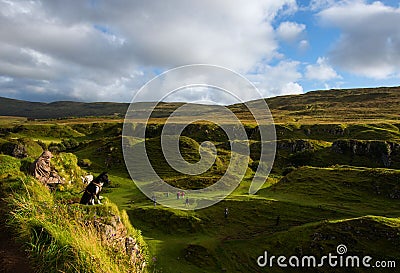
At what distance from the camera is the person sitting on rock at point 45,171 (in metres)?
20.5

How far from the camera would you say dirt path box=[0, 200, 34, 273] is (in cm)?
643

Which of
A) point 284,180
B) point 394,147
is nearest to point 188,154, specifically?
point 284,180

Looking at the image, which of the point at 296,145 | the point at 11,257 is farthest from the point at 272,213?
the point at 296,145

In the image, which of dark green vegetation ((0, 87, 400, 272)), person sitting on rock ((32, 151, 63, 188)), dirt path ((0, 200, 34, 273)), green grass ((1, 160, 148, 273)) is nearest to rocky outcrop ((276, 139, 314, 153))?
dark green vegetation ((0, 87, 400, 272))

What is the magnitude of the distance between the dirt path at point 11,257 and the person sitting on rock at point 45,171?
41.9 ft

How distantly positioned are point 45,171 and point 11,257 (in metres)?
15.9

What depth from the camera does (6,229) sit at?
340 inches

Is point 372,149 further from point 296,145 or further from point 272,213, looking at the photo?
point 272,213

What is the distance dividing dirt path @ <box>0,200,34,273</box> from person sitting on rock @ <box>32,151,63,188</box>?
12765mm

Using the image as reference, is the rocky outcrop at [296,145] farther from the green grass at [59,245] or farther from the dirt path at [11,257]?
the dirt path at [11,257]

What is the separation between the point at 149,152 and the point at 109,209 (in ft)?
207

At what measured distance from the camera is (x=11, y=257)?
22.7ft

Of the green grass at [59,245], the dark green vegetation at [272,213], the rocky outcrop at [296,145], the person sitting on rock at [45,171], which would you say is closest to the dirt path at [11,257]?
the green grass at [59,245]

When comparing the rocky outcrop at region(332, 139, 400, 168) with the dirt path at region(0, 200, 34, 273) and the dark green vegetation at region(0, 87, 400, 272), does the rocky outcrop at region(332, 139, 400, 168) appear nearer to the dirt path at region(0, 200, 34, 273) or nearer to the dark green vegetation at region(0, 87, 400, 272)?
the dark green vegetation at region(0, 87, 400, 272)
